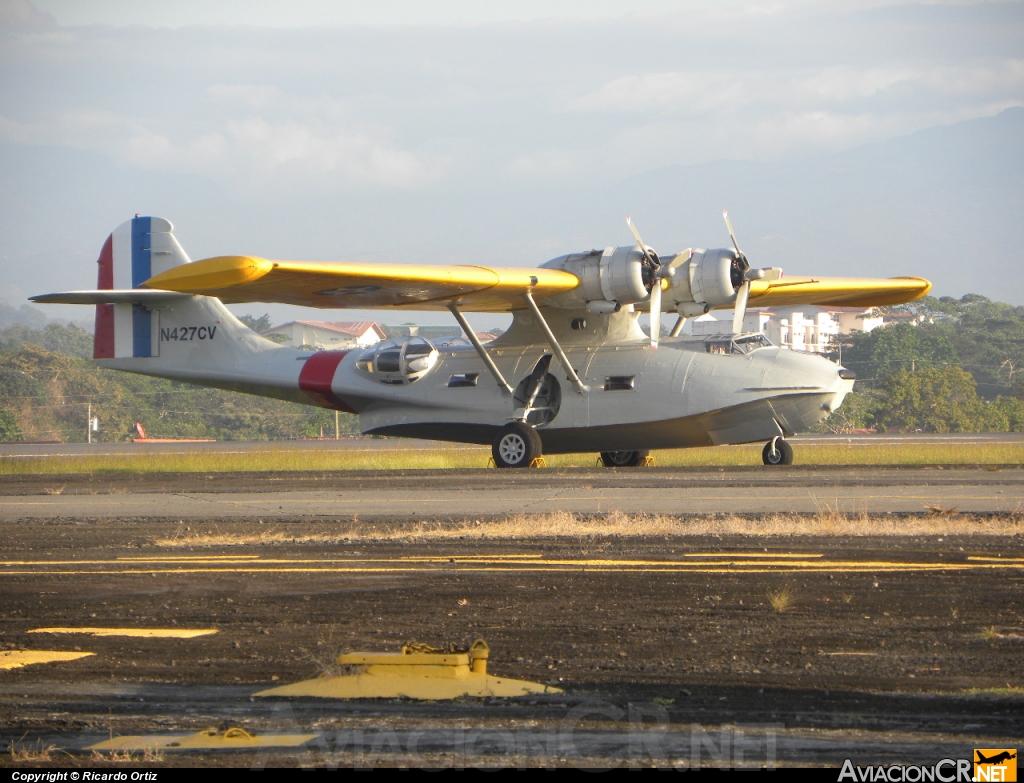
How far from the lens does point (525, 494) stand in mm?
16250

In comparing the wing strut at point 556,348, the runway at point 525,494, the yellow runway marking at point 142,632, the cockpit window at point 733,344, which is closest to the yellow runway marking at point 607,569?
the yellow runway marking at point 142,632

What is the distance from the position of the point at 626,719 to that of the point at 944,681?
1659 mm

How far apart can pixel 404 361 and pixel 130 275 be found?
746cm

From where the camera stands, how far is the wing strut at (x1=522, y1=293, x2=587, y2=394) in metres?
21.4

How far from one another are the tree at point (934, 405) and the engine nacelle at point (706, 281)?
35601 millimetres

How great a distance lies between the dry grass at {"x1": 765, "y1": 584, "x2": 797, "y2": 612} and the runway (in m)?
5.40

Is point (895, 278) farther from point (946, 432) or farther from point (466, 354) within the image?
point (946, 432)

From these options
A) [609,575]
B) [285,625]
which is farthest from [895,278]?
[285,625]

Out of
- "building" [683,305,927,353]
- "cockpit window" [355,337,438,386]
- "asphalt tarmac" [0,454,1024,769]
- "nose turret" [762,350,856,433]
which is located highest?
"building" [683,305,927,353]

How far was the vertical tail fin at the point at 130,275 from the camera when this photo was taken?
1051 inches

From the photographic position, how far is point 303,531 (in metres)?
12.6

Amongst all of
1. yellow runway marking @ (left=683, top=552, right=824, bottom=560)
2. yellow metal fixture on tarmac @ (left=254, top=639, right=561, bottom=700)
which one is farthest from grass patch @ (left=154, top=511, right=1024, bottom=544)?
yellow metal fixture on tarmac @ (left=254, top=639, right=561, bottom=700)

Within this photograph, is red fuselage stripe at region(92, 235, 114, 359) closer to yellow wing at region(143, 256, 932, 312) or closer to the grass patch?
yellow wing at region(143, 256, 932, 312)

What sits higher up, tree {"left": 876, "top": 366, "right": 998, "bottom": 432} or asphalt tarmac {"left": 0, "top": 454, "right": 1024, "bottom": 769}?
tree {"left": 876, "top": 366, "right": 998, "bottom": 432}
